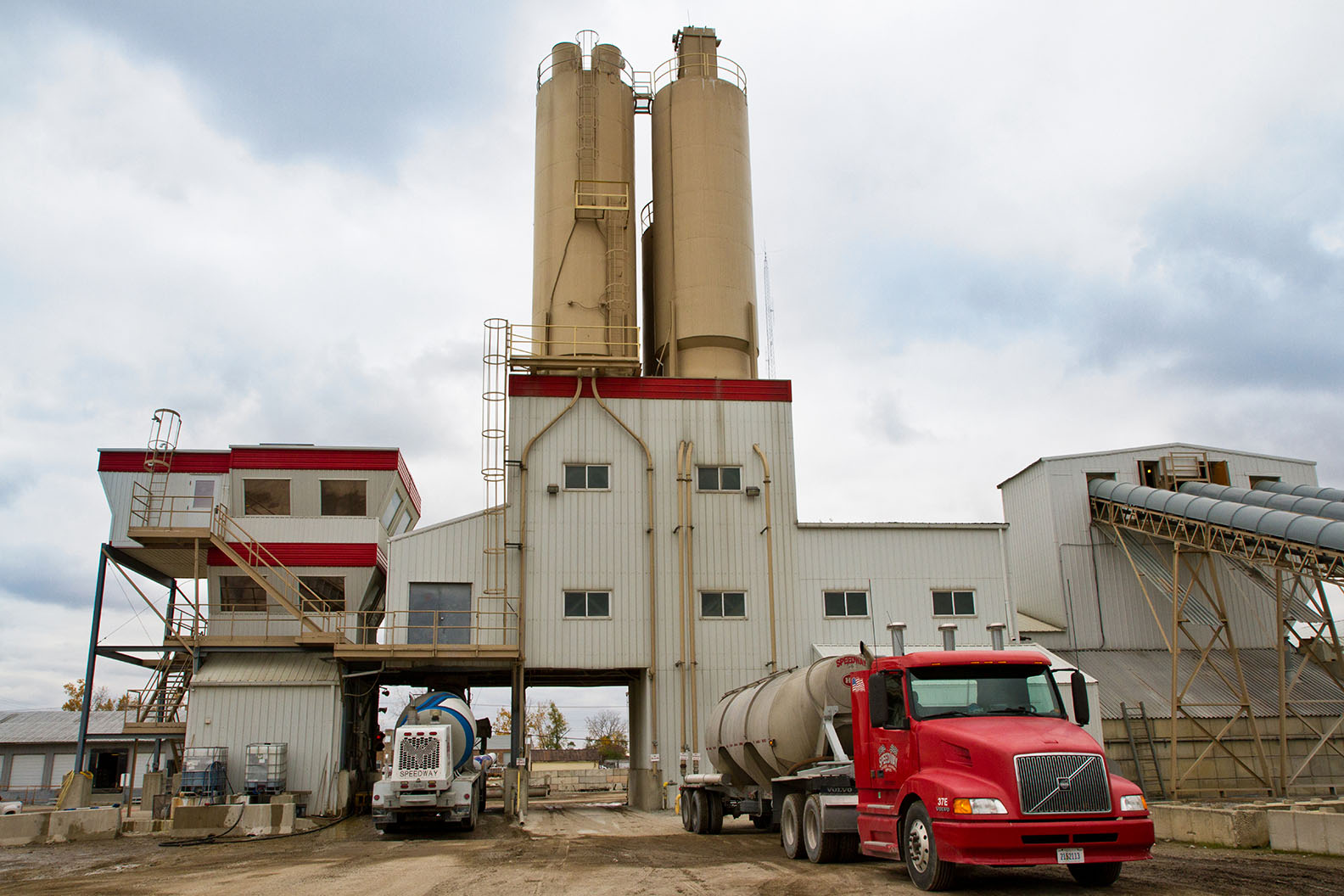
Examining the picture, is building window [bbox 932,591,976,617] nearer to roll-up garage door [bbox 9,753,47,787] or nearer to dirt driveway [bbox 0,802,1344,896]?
dirt driveway [bbox 0,802,1344,896]

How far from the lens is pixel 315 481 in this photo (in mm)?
32969

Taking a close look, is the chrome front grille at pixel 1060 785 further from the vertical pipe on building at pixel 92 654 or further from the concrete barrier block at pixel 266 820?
the vertical pipe on building at pixel 92 654

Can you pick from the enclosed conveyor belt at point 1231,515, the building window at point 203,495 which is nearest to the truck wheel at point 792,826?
the enclosed conveyor belt at point 1231,515

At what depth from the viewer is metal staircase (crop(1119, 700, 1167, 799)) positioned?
104ft

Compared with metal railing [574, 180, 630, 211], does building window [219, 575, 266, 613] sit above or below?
below

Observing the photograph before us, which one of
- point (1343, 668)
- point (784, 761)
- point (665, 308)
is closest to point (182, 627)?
point (665, 308)

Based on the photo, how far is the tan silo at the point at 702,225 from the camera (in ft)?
112

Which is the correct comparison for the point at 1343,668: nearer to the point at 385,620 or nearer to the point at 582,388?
the point at 582,388

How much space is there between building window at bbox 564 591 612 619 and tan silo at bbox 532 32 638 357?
7.69 meters

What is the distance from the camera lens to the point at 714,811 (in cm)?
2217

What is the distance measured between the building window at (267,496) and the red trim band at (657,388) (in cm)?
799

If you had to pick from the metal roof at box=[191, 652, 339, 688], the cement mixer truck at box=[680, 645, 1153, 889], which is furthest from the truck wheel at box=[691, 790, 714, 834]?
the metal roof at box=[191, 652, 339, 688]

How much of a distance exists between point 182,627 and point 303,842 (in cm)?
1070

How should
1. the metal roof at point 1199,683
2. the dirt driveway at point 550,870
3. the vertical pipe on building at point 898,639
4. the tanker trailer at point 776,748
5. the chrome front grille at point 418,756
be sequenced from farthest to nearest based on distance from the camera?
the metal roof at point 1199,683 → the chrome front grille at point 418,756 → the tanker trailer at point 776,748 → the vertical pipe on building at point 898,639 → the dirt driveway at point 550,870
